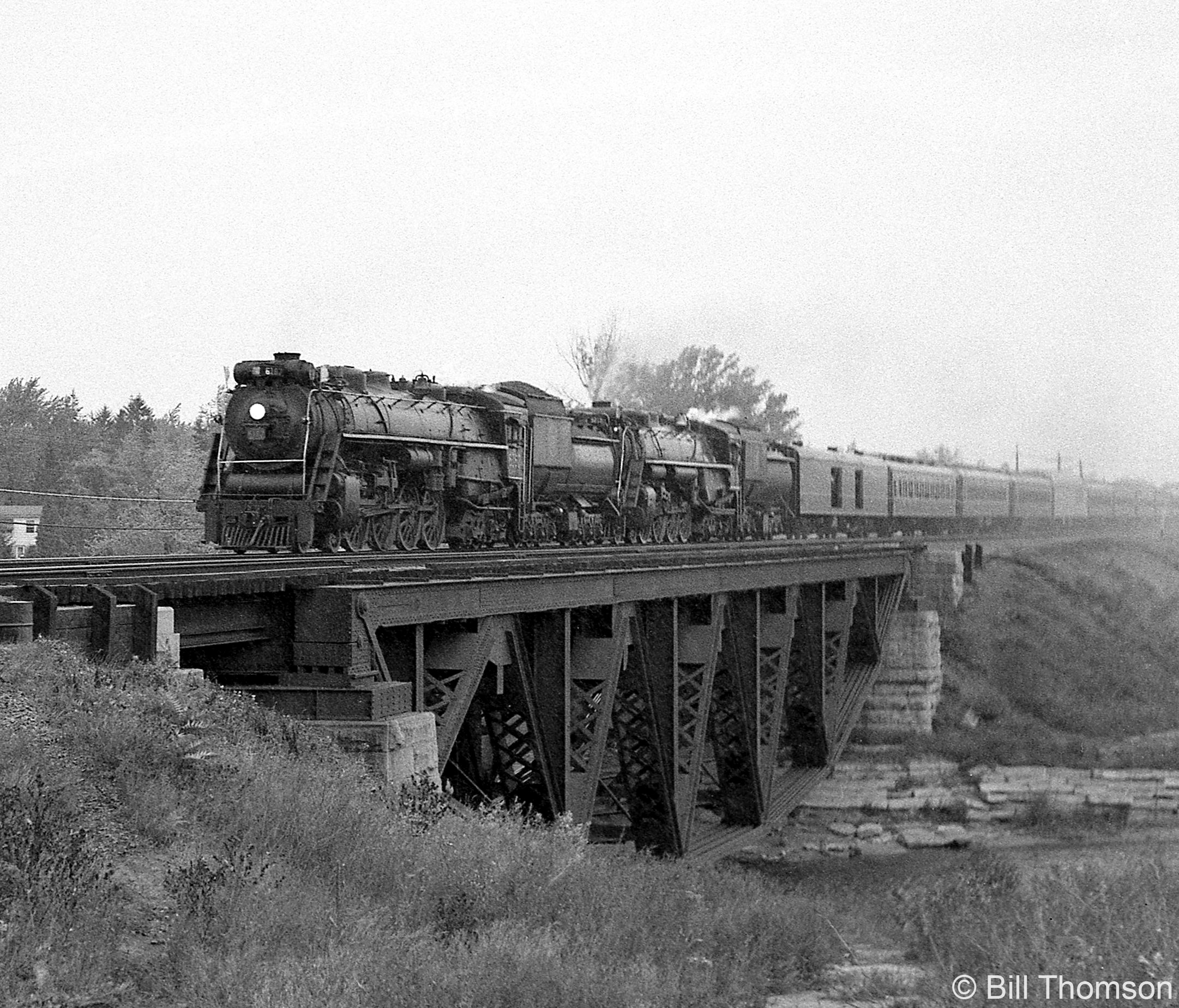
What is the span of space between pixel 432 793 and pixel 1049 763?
1025 inches

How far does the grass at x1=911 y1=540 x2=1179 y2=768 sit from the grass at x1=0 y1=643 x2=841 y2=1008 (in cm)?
2540

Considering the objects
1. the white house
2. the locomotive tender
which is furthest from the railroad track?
the white house

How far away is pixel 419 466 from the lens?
24.0 m

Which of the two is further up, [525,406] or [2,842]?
[525,406]

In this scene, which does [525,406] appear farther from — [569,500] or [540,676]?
[540,676]

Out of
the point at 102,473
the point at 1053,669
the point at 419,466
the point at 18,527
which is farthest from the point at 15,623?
the point at 102,473

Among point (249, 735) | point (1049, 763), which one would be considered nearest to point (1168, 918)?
point (249, 735)

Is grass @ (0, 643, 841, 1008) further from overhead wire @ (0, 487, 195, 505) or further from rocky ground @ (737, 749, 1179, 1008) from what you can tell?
rocky ground @ (737, 749, 1179, 1008)

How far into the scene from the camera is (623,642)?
57.5 feet

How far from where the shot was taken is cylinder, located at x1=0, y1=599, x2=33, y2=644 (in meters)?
10.1

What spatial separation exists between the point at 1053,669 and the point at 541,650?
91.4 feet
